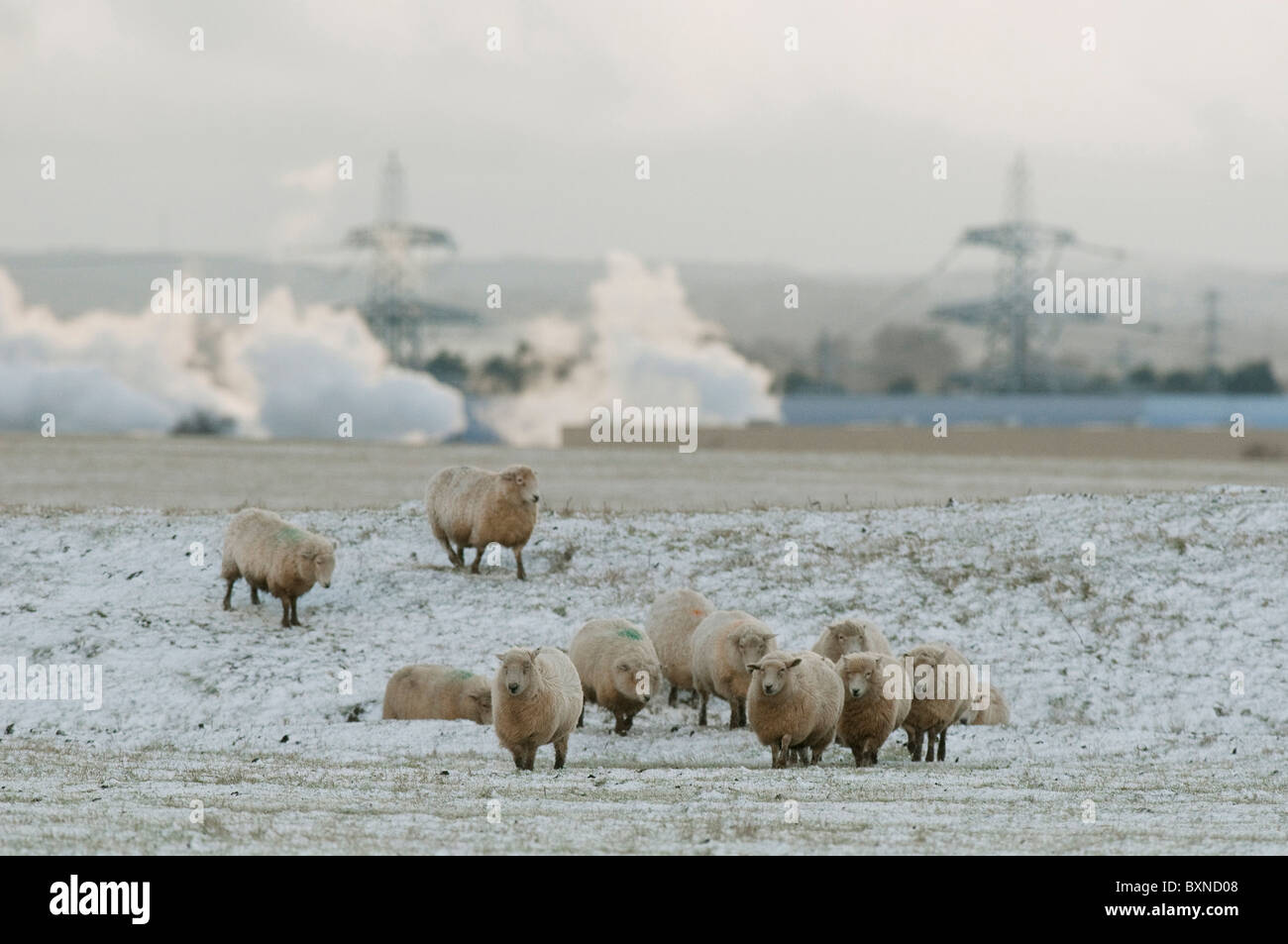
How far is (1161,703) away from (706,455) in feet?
177

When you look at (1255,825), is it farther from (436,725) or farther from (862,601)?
(862,601)

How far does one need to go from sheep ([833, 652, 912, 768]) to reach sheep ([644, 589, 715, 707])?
4160 mm

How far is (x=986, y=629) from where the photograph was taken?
2555cm

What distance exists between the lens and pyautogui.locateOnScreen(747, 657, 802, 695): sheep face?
1728 cm

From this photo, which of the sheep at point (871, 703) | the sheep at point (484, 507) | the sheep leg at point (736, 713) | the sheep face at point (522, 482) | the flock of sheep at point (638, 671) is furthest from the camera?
the sheep at point (484, 507)

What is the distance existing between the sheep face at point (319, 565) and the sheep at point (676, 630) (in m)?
4.78

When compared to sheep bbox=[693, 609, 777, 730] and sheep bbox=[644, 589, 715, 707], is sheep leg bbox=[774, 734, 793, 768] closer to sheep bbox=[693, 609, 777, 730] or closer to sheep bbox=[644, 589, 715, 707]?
sheep bbox=[693, 609, 777, 730]

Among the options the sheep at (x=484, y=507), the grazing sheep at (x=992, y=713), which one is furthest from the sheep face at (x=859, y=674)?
the sheep at (x=484, y=507)

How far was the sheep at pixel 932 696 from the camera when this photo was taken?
19.1 m

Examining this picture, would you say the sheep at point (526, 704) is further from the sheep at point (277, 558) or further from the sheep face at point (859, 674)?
the sheep at point (277, 558)

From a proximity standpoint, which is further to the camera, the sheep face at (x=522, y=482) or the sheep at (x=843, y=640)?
the sheep face at (x=522, y=482)

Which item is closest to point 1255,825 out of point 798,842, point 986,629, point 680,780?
point 798,842

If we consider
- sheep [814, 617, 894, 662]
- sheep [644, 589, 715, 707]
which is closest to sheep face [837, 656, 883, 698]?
sheep [814, 617, 894, 662]
